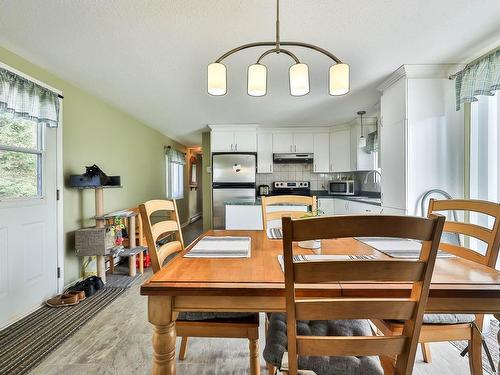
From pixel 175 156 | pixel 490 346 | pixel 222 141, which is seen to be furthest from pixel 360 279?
pixel 175 156

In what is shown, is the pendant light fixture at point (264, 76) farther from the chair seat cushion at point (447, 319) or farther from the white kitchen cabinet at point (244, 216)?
the white kitchen cabinet at point (244, 216)

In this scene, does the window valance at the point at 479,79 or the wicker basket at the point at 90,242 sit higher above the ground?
the window valance at the point at 479,79

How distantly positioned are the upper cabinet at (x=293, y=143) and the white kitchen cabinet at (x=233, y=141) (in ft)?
1.74

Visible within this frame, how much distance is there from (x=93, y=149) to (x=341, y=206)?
4003mm

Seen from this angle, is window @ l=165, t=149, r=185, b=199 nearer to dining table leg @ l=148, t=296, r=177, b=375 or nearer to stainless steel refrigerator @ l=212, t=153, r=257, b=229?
stainless steel refrigerator @ l=212, t=153, r=257, b=229

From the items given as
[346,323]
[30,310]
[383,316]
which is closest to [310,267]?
[383,316]

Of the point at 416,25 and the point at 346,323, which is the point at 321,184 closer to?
the point at 416,25

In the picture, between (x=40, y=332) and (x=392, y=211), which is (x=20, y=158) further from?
(x=392, y=211)

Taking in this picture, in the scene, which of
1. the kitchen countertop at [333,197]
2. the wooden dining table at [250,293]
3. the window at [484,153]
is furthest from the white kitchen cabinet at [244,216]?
the wooden dining table at [250,293]

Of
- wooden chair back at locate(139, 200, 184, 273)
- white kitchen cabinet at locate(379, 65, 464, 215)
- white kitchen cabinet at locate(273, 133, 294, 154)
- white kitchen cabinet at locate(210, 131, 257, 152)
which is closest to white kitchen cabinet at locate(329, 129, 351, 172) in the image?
white kitchen cabinet at locate(273, 133, 294, 154)

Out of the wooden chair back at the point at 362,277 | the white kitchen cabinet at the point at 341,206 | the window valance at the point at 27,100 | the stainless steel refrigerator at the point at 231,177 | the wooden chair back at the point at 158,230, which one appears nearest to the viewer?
the wooden chair back at the point at 362,277

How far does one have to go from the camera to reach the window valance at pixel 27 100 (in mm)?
1962

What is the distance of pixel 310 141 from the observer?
16.7 ft

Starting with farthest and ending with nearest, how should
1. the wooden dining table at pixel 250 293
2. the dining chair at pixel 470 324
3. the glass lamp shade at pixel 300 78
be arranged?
the glass lamp shade at pixel 300 78 < the dining chair at pixel 470 324 < the wooden dining table at pixel 250 293
